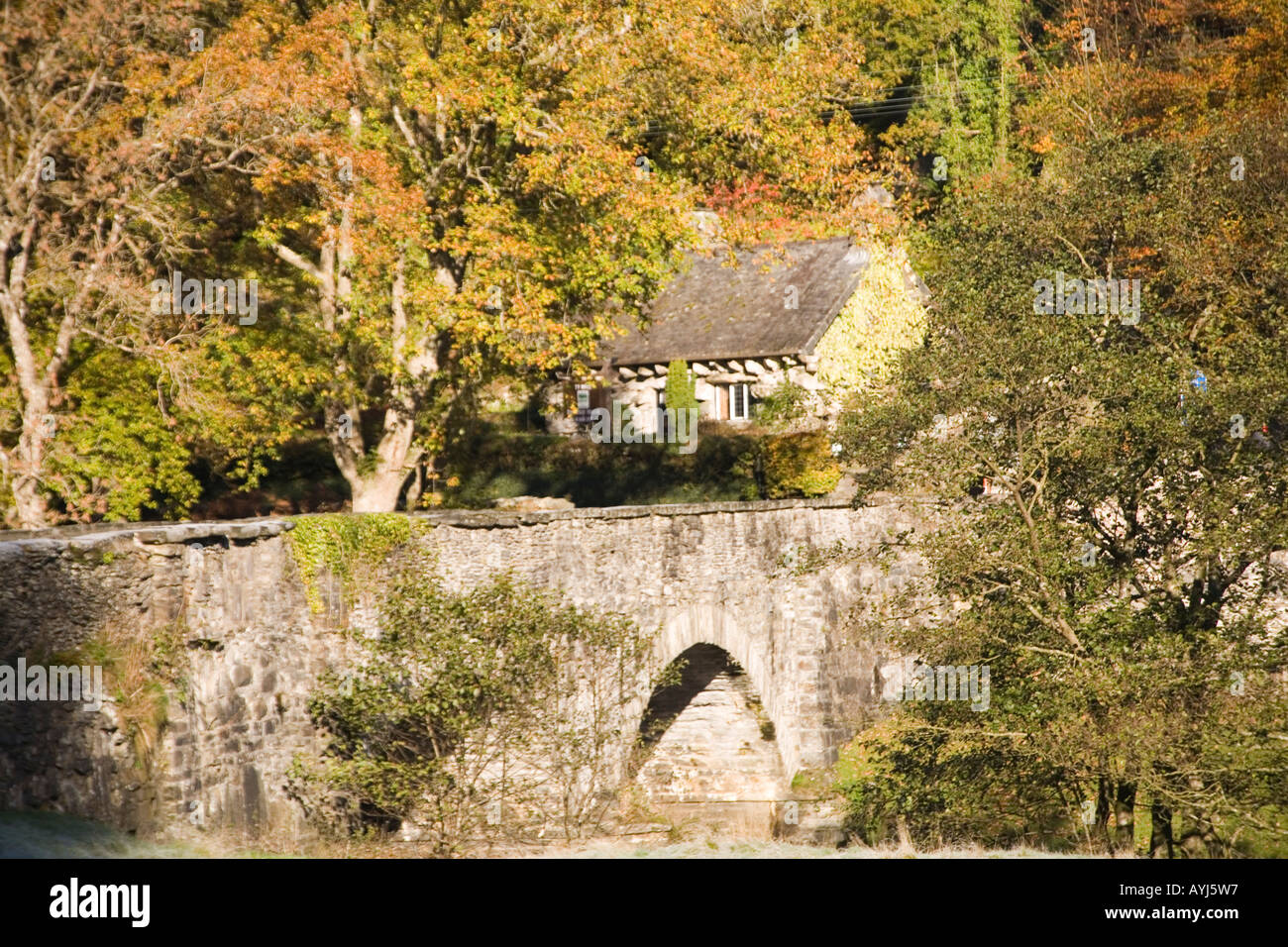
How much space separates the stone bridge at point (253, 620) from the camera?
11141 mm

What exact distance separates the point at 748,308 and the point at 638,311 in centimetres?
1189

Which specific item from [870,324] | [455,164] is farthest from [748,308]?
[455,164]

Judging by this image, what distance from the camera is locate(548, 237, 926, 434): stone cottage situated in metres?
30.9

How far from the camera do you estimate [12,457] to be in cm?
1766

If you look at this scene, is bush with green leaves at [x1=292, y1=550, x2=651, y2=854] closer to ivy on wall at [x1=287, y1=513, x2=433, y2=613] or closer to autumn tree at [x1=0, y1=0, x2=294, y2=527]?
ivy on wall at [x1=287, y1=513, x2=433, y2=613]

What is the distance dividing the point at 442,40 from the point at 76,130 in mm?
5588

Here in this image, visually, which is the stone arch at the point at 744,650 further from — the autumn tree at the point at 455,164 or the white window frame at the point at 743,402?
the white window frame at the point at 743,402

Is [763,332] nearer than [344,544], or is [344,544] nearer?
[344,544]

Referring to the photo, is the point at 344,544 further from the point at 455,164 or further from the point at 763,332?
the point at 763,332

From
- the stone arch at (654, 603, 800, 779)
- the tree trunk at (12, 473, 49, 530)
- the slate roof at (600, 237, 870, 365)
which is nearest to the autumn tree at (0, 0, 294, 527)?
the tree trunk at (12, 473, 49, 530)

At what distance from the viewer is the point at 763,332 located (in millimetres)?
31781

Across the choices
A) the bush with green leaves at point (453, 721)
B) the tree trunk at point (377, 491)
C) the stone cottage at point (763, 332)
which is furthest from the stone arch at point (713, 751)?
the stone cottage at point (763, 332)

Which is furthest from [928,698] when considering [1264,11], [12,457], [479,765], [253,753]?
[1264,11]

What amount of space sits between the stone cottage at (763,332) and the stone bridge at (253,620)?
364 inches
